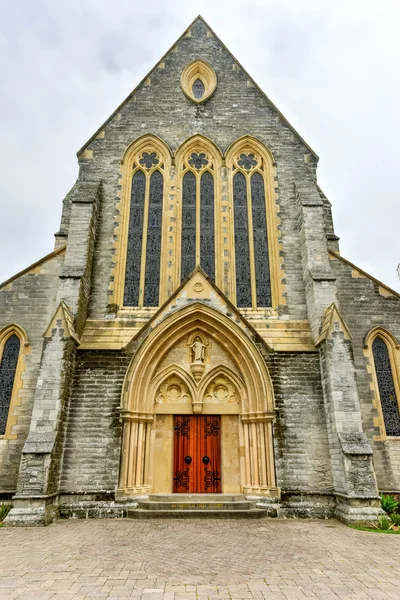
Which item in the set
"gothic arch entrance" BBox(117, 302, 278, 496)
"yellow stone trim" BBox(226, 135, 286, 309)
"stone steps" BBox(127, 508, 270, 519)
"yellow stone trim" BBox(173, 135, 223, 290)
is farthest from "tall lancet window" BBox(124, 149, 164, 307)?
"stone steps" BBox(127, 508, 270, 519)

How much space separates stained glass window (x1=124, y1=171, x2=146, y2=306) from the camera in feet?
42.3

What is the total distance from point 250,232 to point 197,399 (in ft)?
19.7

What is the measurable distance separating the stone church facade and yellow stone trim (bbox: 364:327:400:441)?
0.14 ft

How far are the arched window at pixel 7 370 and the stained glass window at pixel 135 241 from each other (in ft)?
11.8

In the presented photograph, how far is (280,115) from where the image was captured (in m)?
15.2

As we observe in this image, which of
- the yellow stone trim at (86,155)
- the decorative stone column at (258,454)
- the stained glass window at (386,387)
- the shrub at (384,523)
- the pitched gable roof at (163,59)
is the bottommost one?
the shrub at (384,523)

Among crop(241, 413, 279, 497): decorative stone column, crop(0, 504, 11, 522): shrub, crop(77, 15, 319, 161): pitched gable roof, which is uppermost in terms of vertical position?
crop(77, 15, 319, 161): pitched gable roof

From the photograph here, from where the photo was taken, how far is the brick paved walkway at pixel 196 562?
4.91m

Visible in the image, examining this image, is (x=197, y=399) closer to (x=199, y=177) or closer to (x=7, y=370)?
(x=7, y=370)

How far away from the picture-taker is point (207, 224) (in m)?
13.9

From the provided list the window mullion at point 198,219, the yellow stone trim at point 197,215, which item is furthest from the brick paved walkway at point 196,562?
the window mullion at point 198,219

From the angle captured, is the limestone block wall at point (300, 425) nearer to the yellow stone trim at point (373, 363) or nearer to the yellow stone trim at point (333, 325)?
the yellow stone trim at point (333, 325)

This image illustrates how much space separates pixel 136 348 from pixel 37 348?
3.17 metres

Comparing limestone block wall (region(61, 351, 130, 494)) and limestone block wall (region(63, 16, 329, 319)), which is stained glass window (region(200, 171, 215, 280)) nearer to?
limestone block wall (region(63, 16, 329, 319))
